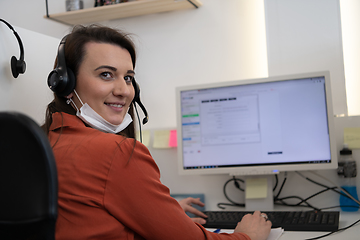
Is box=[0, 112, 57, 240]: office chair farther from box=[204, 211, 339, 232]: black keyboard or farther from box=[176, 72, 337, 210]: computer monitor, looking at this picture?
box=[176, 72, 337, 210]: computer monitor

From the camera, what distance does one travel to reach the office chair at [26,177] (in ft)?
1.73

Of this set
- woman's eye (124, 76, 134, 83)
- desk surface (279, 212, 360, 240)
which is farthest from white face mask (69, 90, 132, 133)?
desk surface (279, 212, 360, 240)

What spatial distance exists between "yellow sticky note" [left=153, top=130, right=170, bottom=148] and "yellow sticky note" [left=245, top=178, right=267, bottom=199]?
44 cm

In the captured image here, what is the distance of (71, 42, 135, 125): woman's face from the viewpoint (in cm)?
97

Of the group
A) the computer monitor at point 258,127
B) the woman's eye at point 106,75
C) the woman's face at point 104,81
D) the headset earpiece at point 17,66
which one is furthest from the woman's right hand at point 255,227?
the headset earpiece at point 17,66

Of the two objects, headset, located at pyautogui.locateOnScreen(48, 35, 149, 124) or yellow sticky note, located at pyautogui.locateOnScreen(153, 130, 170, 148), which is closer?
headset, located at pyautogui.locateOnScreen(48, 35, 149, 124)

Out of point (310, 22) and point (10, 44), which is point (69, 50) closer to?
point (10, 44)

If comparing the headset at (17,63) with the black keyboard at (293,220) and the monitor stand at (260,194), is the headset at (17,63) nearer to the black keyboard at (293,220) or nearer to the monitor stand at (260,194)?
the black keyboard at (293,220)

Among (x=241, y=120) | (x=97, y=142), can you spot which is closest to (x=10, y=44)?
(x=97, y=142)

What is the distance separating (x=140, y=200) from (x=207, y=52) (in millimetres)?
1191

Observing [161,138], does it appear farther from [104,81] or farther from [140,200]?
[140,200]

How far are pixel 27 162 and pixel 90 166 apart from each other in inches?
8.4

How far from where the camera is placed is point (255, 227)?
1.01 metres

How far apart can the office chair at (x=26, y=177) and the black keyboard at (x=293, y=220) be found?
73 centimetres
